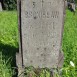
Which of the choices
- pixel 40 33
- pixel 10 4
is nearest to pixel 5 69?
pixel 40 33

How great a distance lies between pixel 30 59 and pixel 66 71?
1.94ft

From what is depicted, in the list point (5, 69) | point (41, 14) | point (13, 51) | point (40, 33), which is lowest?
point (13, 51)

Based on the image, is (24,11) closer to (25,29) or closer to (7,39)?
(25,29)

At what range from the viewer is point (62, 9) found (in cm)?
372

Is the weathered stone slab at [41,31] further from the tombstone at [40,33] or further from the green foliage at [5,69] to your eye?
the green foliage at [5,69]

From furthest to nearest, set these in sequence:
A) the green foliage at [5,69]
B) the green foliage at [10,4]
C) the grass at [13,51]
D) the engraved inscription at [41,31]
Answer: the green foliage at [10,4]
the grass at [13,51]
the green foliage at [5,69]
the engraved inscription at [41,31]

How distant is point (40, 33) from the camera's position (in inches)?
151

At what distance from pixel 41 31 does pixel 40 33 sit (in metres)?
0.04

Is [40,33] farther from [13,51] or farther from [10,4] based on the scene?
[10,4]

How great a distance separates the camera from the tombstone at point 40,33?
368 centimetres

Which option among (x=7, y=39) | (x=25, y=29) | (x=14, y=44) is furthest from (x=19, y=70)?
(x=7, y=39)

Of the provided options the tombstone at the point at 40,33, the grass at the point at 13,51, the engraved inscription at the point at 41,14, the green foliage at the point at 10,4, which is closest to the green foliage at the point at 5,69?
the grass at the point at 13,51

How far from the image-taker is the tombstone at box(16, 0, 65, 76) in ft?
12.1

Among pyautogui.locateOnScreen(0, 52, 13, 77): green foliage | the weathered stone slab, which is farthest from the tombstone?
pyautogui.locateOnScreen(0, 52, 13, 77): green foliage
